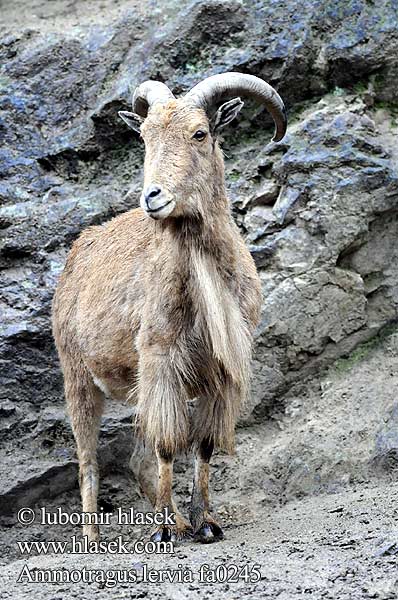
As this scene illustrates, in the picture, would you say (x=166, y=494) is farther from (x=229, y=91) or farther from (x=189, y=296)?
(x=229, y=91)

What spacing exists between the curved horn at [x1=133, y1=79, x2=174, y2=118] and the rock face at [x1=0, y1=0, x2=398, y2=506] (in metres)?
1.99

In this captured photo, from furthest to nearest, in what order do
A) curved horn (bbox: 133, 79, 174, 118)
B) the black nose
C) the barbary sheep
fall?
curved horn (bbox: 133, 79, 174, 118)
the barbary sheep
the black nose

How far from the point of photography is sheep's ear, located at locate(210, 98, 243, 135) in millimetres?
7680

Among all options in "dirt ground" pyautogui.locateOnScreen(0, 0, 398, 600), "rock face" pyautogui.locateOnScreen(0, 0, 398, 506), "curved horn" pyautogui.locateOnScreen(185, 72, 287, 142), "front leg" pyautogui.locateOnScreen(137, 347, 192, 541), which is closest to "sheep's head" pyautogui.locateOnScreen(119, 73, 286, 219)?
"curved horn" pyautogui.locateOnScreen(185, 72, 287, 142)

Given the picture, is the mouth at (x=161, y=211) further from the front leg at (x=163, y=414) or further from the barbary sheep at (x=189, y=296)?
the front leg at (x=163, y=414)

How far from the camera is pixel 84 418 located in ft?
29.0

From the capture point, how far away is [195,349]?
24.7 ft

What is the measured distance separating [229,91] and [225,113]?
223mm

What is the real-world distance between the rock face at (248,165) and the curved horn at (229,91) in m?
1.67

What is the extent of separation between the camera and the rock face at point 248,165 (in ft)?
31.1

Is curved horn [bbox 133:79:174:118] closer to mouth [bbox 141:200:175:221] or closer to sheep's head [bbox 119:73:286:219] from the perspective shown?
sheep's head [bbox 119:73:286:219]

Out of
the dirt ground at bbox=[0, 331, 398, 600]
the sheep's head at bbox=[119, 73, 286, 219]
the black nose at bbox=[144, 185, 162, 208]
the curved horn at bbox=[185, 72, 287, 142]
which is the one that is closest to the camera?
the dirt ground at bbox=[0, 331, 398, 600]

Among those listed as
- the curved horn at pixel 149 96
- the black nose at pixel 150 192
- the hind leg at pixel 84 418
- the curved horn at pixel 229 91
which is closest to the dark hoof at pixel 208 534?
the hind leg at pixel 84 418

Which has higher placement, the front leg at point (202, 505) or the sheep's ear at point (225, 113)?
the sheep's ear at point (225, 113)
